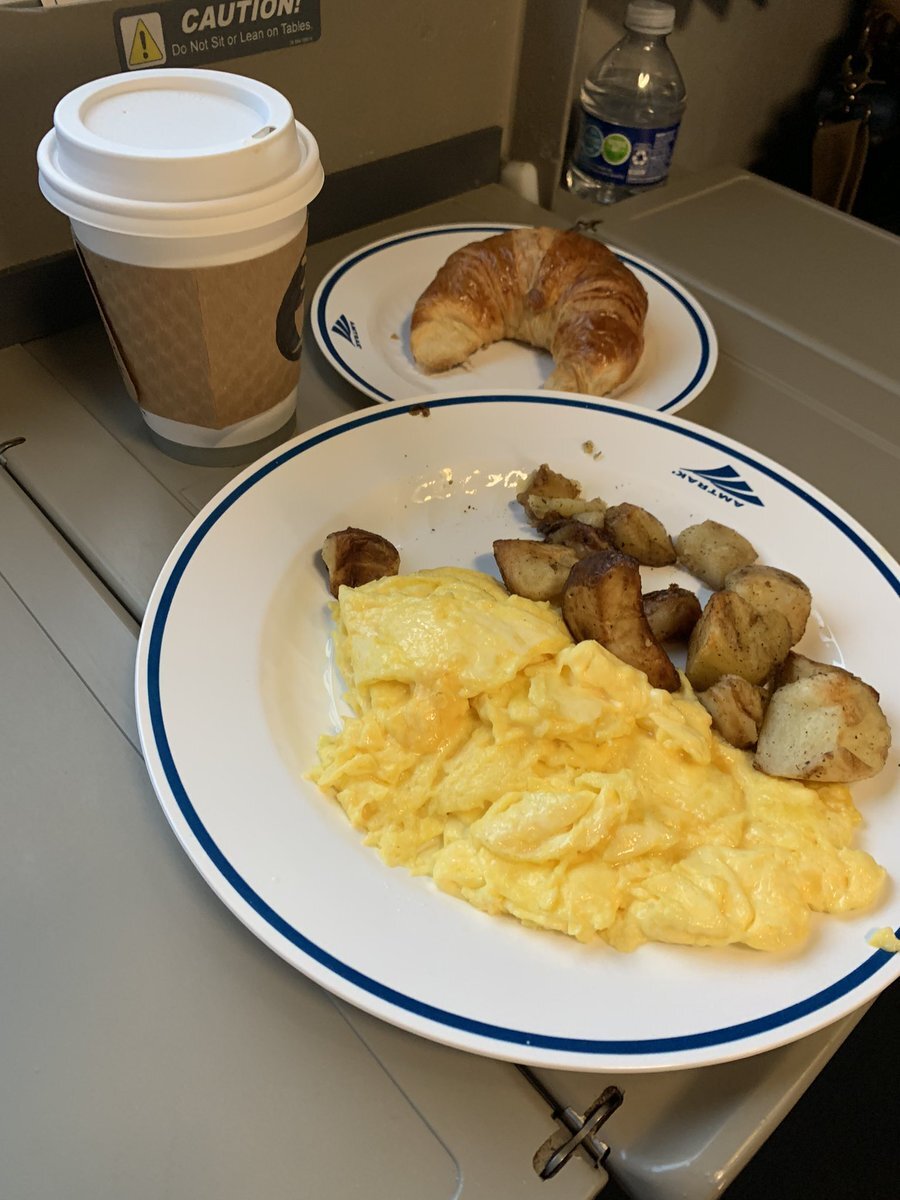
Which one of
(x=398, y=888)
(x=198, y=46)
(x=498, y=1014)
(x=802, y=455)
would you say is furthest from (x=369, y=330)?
(x=498, y=1014)

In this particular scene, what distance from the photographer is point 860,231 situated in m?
1.91

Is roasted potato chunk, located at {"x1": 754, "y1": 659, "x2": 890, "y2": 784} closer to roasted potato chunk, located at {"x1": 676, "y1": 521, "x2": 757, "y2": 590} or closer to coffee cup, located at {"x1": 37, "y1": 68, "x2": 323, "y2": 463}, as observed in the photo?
roasted potato chunk, located at {"x1": 676, "y1": 521, "x2": 757, "y2": 590}

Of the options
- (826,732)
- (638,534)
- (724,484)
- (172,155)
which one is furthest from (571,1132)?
(172,155)

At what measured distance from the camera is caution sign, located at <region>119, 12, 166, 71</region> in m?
1.25

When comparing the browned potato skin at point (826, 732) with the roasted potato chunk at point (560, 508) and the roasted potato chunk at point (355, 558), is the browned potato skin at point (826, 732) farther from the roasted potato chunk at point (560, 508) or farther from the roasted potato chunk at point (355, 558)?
the roasted potato chunk at point (355, 558)

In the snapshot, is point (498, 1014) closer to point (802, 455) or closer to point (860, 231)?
point (802, 455)

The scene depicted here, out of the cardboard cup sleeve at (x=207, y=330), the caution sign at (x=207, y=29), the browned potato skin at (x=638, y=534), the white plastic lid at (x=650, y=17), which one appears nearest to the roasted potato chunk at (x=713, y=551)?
the browned potato skin at (x=638, y=534)

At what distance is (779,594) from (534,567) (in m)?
0.28

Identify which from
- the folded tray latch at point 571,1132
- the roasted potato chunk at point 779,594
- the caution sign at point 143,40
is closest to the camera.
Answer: the folded tray latch at point 571,1132

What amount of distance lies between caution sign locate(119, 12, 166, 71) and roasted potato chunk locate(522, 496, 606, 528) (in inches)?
32.0

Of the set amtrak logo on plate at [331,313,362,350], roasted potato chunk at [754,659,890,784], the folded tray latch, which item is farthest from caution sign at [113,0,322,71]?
the folded tray latch

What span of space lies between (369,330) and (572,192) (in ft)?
2.95

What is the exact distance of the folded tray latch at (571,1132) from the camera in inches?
27.7

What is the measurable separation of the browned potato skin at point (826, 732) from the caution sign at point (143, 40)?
1184 millimetres
